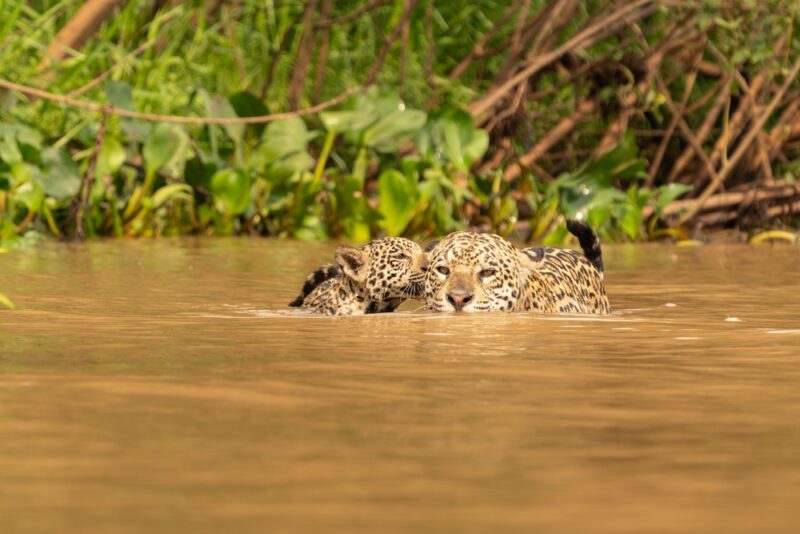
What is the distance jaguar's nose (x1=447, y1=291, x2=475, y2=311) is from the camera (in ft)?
18.5

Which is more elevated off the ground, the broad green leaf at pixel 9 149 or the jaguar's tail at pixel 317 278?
the broad green leaf at pixel 9 149

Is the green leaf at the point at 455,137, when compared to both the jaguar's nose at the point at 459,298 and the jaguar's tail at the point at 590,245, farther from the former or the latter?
the jaguar's nose at the point at 459,298

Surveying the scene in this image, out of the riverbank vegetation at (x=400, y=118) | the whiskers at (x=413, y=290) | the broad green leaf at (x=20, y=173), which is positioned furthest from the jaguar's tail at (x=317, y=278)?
the broad green leaf at (x=20, y=173)

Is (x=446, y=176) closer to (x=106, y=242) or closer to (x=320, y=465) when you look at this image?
(x=106, y=242)

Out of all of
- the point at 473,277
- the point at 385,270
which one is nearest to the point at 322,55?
the point at 385,270

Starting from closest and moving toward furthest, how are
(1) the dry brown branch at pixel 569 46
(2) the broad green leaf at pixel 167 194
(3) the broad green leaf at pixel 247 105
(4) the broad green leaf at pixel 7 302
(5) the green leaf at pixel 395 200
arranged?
(4) the broad green leaf at pixel 7 302 < (5) the green leaf at pixel 395 200 < (2) the broad green leaf at pixel 167 194 < (3) the broad green leaf at pixel 247 105 < (1) the dry brown branch at pixel 569 46

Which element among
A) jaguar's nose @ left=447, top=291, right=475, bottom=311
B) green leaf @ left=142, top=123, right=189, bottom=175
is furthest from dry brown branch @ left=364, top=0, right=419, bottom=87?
jaguar's nose @ left=447, top=291, right=475, bottom=311

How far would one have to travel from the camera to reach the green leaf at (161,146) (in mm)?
10602

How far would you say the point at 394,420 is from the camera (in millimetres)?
3240

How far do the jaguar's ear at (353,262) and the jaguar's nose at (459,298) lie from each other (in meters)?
0.69

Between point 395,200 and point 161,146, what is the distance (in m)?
1.48

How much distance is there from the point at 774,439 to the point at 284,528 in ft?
3.66

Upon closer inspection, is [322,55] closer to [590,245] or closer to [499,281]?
[590,245]

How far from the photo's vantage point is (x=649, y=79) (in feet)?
41.1
